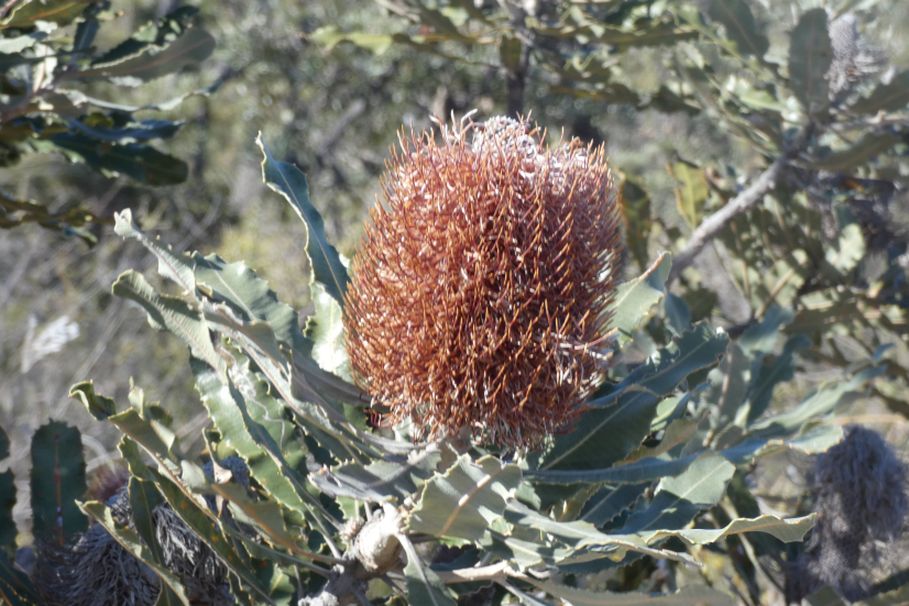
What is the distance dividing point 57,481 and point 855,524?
2.22 metres

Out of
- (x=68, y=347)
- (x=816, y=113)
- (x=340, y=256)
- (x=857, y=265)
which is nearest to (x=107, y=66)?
(x=340, y=256)

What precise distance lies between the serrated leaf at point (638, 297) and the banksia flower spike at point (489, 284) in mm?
290

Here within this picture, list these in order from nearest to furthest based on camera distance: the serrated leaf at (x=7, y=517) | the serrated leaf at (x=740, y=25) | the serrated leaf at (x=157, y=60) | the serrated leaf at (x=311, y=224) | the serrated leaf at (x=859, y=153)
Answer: the serrated leaf at (x=311, y=224)
the serrated leaf at (x=7, y=517)
the serrated leaf at (x=157, y=60)
the serrated leaf at (x=859, y=153)
the serrated leaf at (x=740, y=25)

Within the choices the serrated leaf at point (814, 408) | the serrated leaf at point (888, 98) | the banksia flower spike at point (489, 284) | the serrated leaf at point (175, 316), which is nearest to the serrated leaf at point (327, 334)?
the banksia flower spike at point (489, 284)

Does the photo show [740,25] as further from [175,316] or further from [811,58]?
[175,316]

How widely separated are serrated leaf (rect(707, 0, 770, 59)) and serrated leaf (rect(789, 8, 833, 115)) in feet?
0.61

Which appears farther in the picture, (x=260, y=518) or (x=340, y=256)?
(x=340, y=256)

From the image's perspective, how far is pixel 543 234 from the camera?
1.63 meters

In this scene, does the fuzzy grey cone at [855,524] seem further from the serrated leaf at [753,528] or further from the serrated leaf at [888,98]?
the serrated leaf at [753,528]

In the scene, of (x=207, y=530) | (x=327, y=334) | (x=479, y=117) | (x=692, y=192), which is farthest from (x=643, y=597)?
(x=479, y=117)

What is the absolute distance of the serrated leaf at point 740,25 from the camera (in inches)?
117

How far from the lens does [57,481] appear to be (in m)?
2.06

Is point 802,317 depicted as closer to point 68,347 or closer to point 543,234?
point 543,234

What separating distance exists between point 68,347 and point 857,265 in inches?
258
